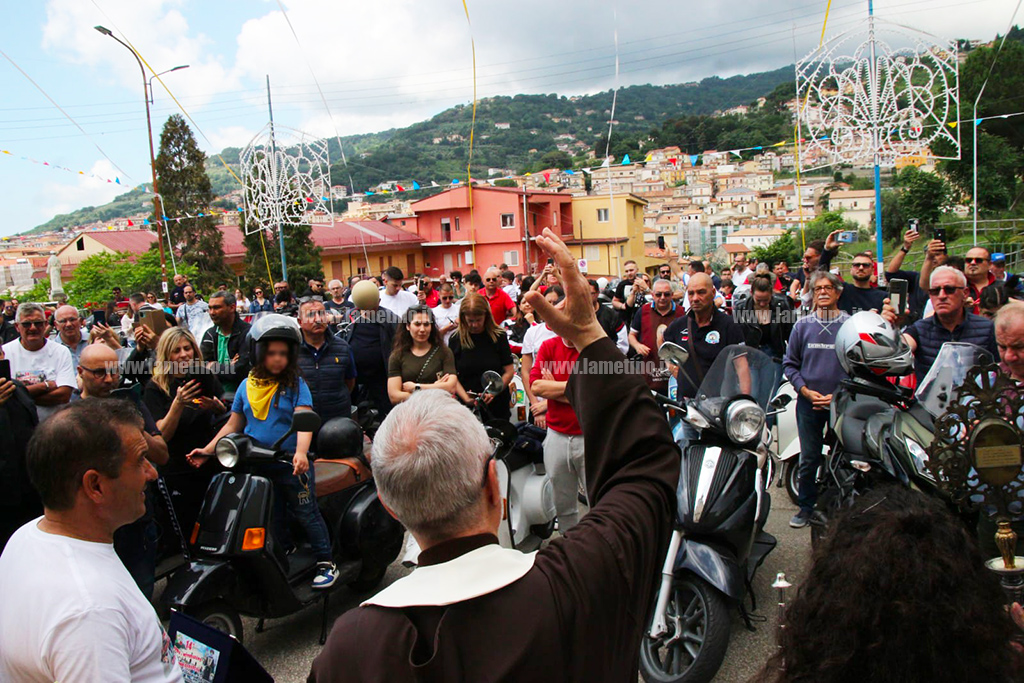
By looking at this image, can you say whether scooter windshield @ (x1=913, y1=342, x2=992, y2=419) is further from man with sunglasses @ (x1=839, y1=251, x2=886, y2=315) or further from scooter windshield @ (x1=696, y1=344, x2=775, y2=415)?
man with sunglasses @ (x1=839, y1=251, x2=886, y2=315)

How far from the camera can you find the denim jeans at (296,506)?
402 cm

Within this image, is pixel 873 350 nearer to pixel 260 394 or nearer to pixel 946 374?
pixel 946 374

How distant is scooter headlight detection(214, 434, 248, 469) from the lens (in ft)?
12.3

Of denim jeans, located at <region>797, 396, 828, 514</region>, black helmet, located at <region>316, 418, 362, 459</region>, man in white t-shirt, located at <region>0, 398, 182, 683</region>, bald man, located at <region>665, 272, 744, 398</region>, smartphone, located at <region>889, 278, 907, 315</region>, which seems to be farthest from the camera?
bald man, located at <region>665, 272, 744, 398</region>

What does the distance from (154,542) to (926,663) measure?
350 centimetres

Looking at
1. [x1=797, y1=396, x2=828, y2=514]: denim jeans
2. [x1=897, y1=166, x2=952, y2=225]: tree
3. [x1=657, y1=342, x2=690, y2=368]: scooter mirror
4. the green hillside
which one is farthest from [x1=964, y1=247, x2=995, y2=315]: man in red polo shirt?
[x1=897, y1=166, x2=952, y2=225]: tree

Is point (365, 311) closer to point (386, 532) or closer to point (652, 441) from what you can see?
point (386, 532)

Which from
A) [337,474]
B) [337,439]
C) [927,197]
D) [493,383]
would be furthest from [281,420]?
[927,197]

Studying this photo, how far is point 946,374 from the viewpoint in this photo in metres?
3.48

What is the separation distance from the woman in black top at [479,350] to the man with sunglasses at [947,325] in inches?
113

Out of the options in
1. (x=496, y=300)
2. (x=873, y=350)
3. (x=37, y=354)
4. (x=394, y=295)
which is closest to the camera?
(x=873, y=350)

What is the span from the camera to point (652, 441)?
162 cm

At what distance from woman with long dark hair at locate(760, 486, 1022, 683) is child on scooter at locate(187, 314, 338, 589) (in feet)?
10.3

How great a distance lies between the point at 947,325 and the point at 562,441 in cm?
252
